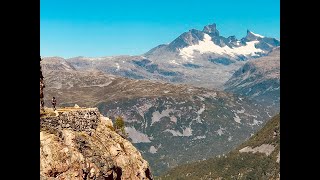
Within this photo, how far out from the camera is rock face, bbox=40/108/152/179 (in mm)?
63656

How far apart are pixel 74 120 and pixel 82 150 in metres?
5.94

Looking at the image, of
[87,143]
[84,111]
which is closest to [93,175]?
[87,143]

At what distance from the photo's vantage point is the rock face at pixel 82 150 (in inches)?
2506

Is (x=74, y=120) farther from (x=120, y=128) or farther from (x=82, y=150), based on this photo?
(x=120, y=128)

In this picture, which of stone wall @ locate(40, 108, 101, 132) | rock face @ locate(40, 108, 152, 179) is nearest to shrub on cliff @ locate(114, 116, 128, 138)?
rock face @ locate(40, 108, 152, 179)

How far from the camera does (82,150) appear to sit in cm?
6906

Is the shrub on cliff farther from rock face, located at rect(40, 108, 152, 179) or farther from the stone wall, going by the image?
the stone wall

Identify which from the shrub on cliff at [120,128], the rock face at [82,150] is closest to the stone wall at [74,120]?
the rock face at [82,150]

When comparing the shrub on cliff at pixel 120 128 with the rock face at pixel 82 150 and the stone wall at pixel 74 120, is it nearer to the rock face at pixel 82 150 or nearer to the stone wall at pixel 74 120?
the rock face at pixel 82 150

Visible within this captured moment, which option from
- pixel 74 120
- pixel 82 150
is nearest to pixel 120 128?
pixel 74 120
